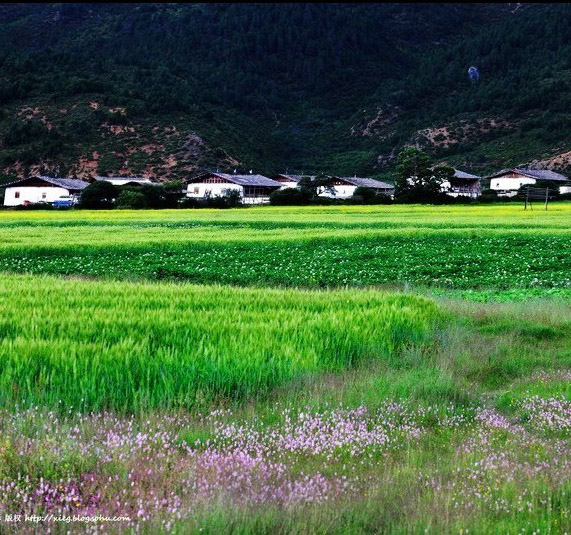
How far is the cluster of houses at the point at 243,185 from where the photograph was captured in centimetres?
10031

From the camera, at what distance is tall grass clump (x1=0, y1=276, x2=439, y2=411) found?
7.31 meters

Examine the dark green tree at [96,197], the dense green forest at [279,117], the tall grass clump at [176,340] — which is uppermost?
the dense green forest at [279,117]

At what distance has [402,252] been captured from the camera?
96.0ft

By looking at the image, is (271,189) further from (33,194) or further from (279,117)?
(279,117)

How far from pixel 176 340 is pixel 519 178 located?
114 meters

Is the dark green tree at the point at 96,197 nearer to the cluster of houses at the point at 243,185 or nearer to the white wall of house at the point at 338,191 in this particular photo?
the cluster of houses at the point at 243,185

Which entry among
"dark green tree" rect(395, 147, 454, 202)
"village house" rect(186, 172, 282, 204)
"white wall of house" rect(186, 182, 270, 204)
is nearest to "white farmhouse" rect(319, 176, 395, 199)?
"village house" rect(186, 172, 282, 204)

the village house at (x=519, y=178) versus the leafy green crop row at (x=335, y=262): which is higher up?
the village house at (x=519, y=178)

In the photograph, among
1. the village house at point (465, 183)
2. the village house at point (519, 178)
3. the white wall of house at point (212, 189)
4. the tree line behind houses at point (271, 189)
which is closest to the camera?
the tree line behind houses at point (271, 189)

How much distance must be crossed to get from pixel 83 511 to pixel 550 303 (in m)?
13.5

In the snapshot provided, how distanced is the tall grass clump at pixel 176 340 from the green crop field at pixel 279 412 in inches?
1.3

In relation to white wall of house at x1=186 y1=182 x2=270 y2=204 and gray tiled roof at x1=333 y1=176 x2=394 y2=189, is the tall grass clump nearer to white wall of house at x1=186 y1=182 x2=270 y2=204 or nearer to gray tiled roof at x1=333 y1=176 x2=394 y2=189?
white wall of house at x1=186 y1=182 x2=270 y2=204

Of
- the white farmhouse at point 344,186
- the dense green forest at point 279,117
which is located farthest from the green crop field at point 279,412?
the dense green forest at point 279,117

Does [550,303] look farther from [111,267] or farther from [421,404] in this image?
[111,267]
